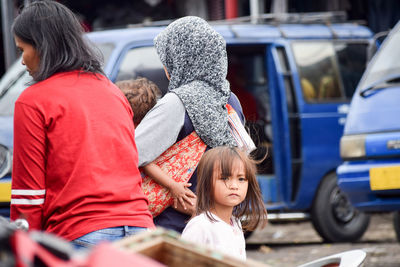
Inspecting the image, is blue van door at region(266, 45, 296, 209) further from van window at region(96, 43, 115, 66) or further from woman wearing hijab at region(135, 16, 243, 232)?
woman wearing hijab at region(135, 16, 243, 232)

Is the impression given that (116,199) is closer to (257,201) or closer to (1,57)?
(257,201)

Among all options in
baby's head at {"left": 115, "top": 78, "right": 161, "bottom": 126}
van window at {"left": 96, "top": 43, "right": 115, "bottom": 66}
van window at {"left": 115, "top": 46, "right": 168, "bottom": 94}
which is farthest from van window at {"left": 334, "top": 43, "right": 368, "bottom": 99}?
baby's head at {"left": 115, "top": 78, "right": 161, "bottom": 126}

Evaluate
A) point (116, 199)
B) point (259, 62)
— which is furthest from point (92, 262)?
point (259, 62)

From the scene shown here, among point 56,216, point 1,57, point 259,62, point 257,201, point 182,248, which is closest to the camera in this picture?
point 182,248

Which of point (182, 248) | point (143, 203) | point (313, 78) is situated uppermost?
point (182, 248)

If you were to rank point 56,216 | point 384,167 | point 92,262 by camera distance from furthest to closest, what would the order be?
point 384,167 → point 56,216 → point 92,262

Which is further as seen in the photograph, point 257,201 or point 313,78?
point 313,78

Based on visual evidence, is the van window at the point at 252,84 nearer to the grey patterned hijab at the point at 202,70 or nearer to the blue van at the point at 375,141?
the blue van at the point at 375,141

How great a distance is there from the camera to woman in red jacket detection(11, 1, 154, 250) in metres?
2.59

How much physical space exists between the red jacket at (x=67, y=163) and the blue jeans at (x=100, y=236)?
0.02 meters

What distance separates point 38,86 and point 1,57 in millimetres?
9728

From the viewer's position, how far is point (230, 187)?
3.16 m

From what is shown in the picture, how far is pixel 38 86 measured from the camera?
263 cm

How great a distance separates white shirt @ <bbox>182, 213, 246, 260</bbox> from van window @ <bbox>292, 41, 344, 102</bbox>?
211 inches
